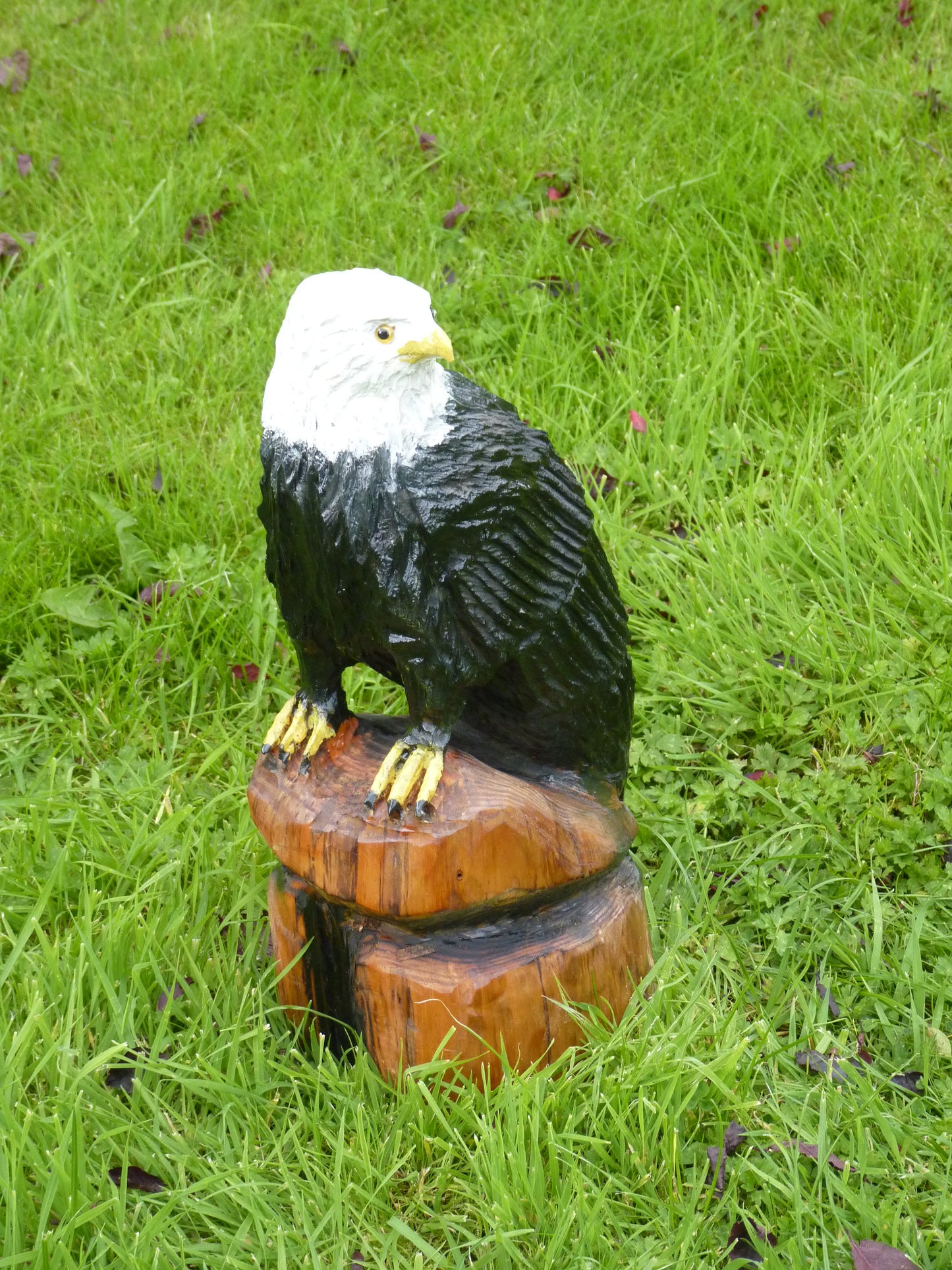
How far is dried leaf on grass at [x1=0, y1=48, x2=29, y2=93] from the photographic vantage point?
609 cm

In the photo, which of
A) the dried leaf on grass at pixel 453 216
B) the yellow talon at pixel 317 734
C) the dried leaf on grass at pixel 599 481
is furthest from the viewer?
the dried leaf on grass at pixel 453 216

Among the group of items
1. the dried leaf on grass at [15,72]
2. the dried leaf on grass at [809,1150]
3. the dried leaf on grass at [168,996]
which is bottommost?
the dried leaf on grass at [809,1150]

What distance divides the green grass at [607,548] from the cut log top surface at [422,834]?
39 centimetres

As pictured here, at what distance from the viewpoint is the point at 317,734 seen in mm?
2562

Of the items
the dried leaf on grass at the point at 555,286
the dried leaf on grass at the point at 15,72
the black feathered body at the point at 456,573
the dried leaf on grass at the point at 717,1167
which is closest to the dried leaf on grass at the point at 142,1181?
the black feathered body at the point at 456,573

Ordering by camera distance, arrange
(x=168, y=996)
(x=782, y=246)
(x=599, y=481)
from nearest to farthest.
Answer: (x=168, y=996) → (x=599, y=481) → (x=782, y=246)

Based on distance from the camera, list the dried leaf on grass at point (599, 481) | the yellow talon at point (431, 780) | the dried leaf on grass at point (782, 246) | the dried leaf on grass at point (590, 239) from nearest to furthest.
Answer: the yellow talon at point (431, 780)
the dried leaf on grass at point (599, 481)
the dried leaf on grass at point (782, 246)
the dried leaf on grass at point (590, 239)

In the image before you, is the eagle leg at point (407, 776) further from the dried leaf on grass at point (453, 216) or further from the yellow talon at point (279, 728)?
the dried leaf on grass at point (453, 216)

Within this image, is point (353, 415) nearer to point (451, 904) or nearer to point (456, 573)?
point (456, 573)

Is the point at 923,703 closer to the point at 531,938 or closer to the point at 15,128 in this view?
the point at 531,938

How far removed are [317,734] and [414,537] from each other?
0.56 m

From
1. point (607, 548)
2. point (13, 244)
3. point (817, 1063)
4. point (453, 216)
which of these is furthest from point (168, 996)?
point (13, 244)

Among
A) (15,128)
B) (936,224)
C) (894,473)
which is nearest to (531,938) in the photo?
(894,473)

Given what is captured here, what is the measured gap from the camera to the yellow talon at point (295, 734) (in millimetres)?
2580
